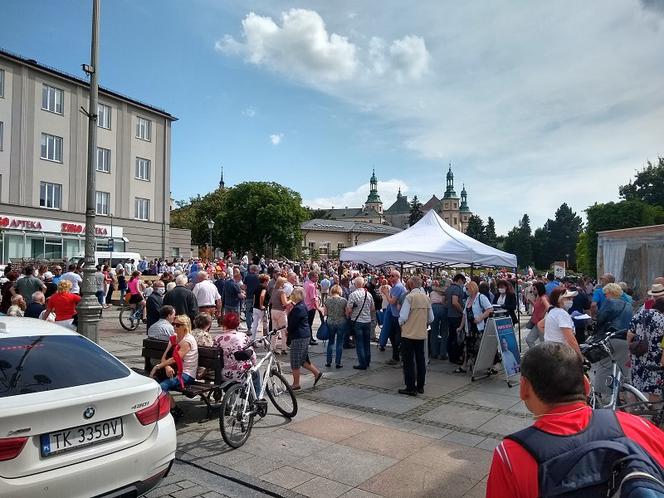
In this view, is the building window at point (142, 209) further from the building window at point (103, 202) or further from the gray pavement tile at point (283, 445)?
the gray pavement tile at point (283, 445)

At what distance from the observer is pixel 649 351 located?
6.10 metres

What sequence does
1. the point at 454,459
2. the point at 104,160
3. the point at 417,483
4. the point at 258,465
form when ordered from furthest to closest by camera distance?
the point at 104,160 < the point at 454,459 < the point at 258,465 < the point at 417,483

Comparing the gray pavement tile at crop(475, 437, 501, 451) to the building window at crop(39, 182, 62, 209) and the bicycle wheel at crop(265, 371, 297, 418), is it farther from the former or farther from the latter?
the building window at crop(39, 182, 62, 209)

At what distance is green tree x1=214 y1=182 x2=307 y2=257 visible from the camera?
6216 cm

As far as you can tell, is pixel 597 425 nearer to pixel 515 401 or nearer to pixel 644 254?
pixel 515 401

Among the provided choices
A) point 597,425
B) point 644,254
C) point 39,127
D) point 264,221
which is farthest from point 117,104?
point 597,425

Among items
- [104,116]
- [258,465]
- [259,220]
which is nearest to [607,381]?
[258,465]

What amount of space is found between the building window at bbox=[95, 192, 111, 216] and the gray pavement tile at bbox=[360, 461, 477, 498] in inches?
1471

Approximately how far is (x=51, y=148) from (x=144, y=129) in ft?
27.0

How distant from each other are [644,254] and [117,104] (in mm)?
36011

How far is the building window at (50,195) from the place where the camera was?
33778 millimetres

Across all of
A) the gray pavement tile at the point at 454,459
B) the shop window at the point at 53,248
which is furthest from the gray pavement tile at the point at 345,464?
the shop window at the point at 53,248

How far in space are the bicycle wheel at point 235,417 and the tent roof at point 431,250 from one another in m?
6.81

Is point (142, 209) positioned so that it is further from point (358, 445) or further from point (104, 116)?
point (358, 445)
